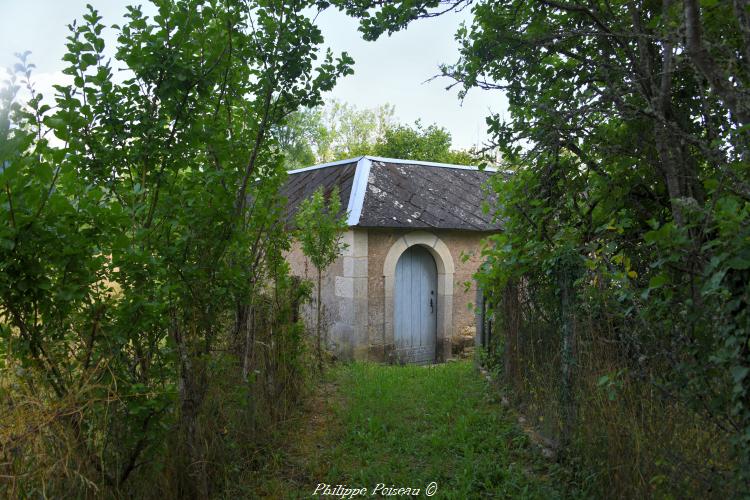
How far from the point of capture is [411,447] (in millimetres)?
4918

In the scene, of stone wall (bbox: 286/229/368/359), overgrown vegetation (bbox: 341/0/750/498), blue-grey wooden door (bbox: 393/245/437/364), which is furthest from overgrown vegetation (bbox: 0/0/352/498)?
blue-grey wooden door (bbox: 393/245/437/364)

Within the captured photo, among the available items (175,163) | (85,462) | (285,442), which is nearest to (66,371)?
(85,462)

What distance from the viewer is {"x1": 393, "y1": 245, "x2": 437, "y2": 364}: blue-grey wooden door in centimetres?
1077

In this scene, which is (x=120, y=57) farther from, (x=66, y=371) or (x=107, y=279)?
(x=66, y=371)

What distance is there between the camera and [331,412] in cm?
589

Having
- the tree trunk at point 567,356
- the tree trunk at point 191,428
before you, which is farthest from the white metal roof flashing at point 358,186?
the tree trunk at point 191,428

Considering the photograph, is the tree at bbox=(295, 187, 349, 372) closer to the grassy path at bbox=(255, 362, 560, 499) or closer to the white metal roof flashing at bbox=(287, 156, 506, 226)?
the white metal roof flashing at bbox=(287, 156, 506, 226)

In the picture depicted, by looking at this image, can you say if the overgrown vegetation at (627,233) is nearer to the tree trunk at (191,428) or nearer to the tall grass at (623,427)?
the tall grass at (623,427)

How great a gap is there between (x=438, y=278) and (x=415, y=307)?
2.43 ft

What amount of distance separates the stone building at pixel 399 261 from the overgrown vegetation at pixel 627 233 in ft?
13.5

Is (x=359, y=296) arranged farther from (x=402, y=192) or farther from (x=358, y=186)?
(x=402, y=192)

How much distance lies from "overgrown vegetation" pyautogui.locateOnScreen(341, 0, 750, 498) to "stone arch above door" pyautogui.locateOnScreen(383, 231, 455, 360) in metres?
4.25

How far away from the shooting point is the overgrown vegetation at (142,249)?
8.19 feet

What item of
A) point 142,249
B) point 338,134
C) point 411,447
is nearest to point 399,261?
point 411,447
